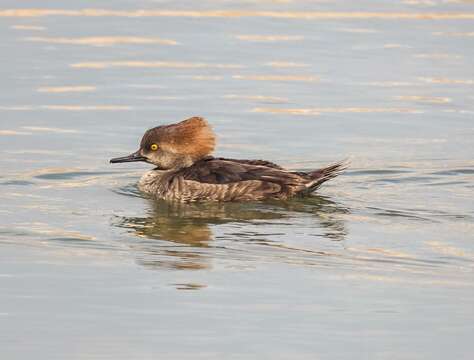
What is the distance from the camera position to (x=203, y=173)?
14.2 meters

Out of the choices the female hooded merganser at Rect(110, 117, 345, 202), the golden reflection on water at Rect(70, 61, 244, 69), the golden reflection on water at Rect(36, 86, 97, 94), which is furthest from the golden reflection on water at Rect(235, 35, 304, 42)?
the female hooded merganser at Rect(110, 117, 345, 202)

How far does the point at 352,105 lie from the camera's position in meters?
17.4

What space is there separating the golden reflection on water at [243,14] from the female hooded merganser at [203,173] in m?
7.14

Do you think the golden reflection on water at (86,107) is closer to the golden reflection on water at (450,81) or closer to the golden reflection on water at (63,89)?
the golden reflection on water at (63,89)

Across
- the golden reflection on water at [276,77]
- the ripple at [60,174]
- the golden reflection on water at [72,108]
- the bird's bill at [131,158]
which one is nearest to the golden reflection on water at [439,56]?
the golden reflection on water at [276,77]

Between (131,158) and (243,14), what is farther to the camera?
(243,14)

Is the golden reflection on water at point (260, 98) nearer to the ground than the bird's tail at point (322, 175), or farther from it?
farther from it

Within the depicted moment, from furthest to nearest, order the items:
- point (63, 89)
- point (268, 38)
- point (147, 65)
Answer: point (268, 38)
point (147, 65)
point (63, 89)

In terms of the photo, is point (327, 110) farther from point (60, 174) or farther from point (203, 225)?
point (203, 225)

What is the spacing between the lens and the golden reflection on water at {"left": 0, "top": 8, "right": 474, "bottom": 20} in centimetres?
2152

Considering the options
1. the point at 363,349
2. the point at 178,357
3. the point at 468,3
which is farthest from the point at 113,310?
the point at 468,3

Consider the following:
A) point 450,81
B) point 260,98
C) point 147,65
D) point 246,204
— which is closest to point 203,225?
point 246,204

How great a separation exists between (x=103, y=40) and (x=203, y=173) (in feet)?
21.5

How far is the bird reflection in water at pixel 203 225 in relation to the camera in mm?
11766
